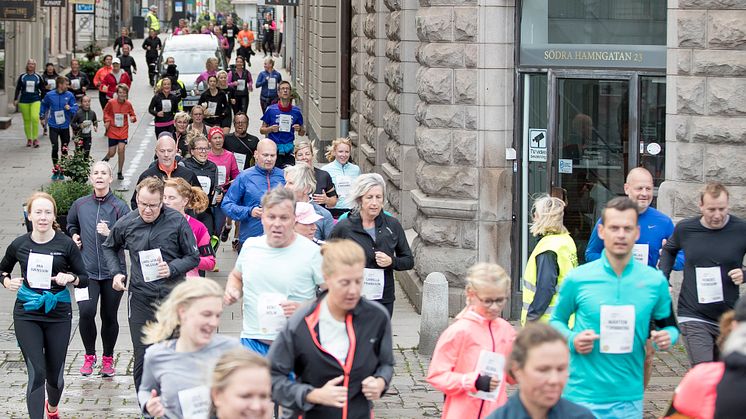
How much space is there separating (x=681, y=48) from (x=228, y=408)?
8391mm

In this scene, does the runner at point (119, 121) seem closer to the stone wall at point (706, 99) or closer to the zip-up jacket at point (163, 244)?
the stone wall at point (706, 99)

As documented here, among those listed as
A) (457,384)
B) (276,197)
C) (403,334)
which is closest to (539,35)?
(403,334)

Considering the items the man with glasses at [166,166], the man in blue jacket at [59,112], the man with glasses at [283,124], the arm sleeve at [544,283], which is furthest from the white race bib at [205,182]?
the man in blue jacket at [59,112]

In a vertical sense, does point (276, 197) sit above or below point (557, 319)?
above

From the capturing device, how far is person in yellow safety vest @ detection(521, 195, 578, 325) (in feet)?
30.2

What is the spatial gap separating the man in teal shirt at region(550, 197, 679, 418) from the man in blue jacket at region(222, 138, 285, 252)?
6166mm

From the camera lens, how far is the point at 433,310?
1294 cm

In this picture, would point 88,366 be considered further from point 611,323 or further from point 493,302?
point 611,323

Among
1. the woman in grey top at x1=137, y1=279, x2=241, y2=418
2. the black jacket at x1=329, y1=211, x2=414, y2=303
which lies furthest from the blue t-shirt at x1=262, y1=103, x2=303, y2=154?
the woman in grey top at x1=137, y1=279, x2=241, y2=418

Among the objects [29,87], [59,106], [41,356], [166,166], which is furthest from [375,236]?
[29,87]

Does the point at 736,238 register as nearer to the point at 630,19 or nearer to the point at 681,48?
the point at 681,48

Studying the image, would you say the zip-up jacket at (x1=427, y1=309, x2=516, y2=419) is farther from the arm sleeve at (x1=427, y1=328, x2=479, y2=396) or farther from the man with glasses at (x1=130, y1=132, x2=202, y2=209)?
the man with glasses at (x1=130, y1=132, x2=202, y2=209)

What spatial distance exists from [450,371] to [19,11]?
85.6 ft

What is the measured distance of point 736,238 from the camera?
9930 mm
